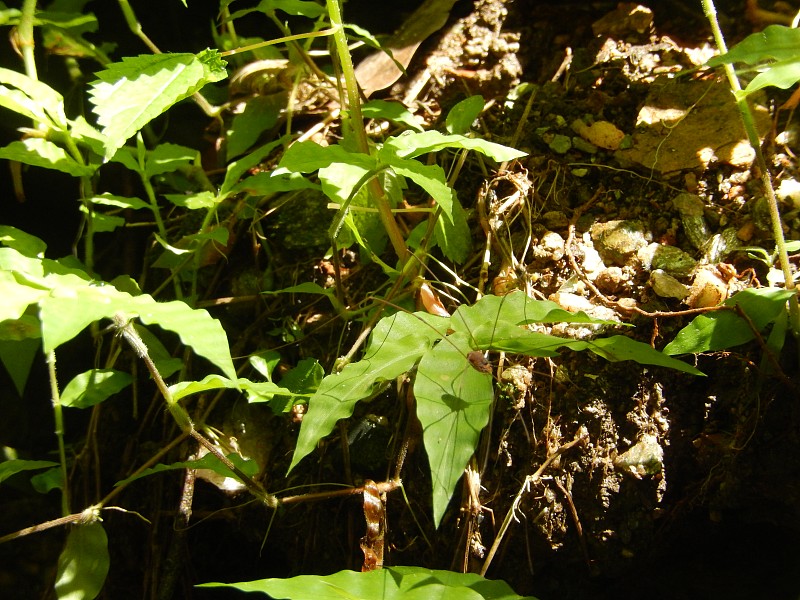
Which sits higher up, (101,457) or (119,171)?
(119,171)

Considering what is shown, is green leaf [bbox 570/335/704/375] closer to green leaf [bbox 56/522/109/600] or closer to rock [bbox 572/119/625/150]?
rock [bbox 572/119/625/150]

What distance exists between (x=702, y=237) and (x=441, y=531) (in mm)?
778

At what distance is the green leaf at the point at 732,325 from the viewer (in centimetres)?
101

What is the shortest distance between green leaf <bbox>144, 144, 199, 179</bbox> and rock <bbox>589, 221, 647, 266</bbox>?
3.10ft

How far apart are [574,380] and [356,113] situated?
0.65 m

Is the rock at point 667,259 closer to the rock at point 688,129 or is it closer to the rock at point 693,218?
the rock at point 693,218

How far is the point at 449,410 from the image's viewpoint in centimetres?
83

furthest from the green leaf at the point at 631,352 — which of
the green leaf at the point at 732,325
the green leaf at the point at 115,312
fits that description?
the green leaf at the point at 115,312

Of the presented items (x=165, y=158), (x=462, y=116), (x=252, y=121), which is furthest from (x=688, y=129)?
(x=165, y=158)

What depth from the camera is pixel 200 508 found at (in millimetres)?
1297

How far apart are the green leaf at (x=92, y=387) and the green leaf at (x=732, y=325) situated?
1024mm

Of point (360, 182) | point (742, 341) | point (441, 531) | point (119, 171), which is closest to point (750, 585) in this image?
point (742, 341)

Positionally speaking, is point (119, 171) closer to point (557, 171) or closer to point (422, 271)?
point (422, 271)

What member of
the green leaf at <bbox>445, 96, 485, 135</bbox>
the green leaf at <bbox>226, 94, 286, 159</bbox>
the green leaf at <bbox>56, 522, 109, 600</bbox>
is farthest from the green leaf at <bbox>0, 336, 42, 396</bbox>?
the green leaf at <bbox>445, 96, 485, 135</bbox>
